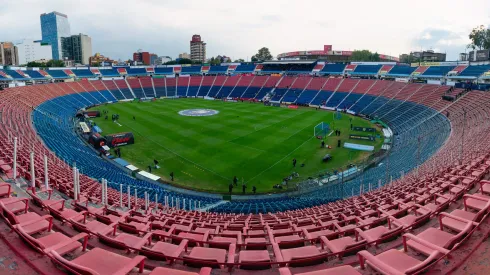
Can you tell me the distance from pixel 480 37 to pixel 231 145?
85.7 m

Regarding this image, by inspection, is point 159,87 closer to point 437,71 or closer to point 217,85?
point 217,85

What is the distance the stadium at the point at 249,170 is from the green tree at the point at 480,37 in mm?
30504

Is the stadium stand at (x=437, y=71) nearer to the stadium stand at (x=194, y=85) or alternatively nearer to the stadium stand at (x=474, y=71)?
the stadium stand at (x=474, y=71)

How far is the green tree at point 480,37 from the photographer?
268ft

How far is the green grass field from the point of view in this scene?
1179 inches

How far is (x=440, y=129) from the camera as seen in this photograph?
37.2 metres

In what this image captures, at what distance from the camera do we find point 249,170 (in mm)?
30844

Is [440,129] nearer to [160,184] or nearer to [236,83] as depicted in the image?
[160,184]

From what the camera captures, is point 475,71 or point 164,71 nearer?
A: point 475,71

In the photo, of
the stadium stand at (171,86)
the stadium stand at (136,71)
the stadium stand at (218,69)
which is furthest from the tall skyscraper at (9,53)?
the stadium stand at (218,69)

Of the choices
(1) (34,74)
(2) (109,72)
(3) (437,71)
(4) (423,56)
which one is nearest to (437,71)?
(3) (437,71)

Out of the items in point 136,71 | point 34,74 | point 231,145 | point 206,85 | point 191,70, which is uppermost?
point 191,70

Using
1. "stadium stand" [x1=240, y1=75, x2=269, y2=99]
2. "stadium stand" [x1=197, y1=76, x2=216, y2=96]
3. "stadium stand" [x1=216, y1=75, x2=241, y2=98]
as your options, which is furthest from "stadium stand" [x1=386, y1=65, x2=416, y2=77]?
"stadium stand" [x1=197, y1=76, x2=216, y2=96]

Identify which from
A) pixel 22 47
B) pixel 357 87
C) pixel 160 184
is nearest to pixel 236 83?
pixel 357 87
